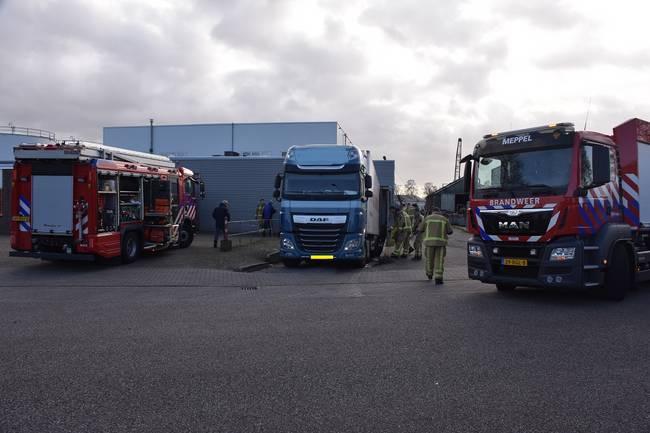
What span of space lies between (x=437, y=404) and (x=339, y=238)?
30.2 ft

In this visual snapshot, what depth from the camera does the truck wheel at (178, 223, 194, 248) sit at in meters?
18.3

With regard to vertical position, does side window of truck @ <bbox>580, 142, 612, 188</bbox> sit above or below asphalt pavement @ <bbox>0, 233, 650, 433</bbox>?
above

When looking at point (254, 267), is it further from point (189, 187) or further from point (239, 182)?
point (239, 182)

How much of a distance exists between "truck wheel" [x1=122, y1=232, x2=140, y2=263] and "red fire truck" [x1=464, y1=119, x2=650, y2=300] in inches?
370

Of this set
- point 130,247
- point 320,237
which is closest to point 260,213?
point 130,247

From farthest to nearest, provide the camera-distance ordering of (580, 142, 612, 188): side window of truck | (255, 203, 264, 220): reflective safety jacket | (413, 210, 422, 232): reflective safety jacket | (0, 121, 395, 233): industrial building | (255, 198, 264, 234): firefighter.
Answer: (0, 121, 395, 233): industrial building, (255, 203, 264, 220): reflective safety jacket, (255, 198, 264, 234): firefighter, (413, 210, 422, 232): reflective safety jacket, (580, 142, 612, 188): side window of truck

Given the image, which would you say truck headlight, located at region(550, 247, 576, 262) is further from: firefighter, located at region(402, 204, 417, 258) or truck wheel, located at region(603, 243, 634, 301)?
firefighter, located at region(402, 204, 417, 258)

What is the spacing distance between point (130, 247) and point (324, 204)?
5.72 meters

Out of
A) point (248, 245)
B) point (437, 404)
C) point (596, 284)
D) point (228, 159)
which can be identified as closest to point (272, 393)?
point (437, 404)

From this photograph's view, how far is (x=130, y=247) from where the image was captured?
48.1 ft

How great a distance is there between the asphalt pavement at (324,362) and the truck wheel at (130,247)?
4367 millimetres

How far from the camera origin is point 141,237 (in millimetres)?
15305

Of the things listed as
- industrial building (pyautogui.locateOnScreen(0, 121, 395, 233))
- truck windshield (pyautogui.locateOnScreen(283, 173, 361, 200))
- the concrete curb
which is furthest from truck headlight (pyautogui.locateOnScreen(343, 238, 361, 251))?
industrial building (pyautogui.locateOnScreen(0, 121, 395, 233))

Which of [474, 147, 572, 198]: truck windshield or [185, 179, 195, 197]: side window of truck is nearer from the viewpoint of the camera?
[474, 147, 572, 198]: truck windshield
